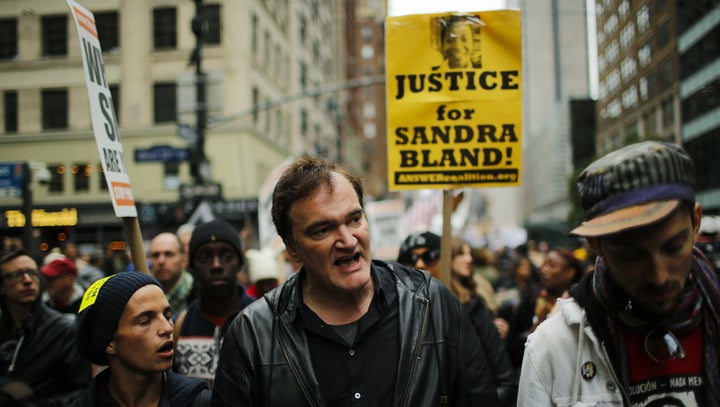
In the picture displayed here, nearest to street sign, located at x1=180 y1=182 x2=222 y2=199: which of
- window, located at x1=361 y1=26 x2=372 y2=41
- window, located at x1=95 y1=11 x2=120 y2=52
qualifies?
window, located at x1=95 y1=11 x2=120 y2=52

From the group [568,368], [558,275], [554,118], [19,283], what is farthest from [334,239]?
[554,118]

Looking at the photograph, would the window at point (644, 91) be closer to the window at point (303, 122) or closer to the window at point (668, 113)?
the window at point (668, 113)

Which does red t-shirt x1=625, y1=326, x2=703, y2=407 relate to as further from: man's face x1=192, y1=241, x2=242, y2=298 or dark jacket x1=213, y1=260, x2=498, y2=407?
man's face x1=192, y1=241, x2=242, y2=298

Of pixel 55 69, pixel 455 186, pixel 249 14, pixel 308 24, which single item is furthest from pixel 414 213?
pixel 308 24

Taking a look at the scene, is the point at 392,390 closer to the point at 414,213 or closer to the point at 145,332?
the point at 145,332

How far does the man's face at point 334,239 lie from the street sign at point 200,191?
9561 mm

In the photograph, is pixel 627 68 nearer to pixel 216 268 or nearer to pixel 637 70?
pixel 637 70

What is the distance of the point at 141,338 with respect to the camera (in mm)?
2736

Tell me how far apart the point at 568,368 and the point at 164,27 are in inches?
756

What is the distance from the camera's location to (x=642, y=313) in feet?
5.91

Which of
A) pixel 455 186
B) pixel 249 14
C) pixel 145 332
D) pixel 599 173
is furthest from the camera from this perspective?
pixel 249 14

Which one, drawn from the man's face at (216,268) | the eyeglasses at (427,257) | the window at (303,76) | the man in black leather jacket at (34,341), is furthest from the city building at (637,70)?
the window at (303,76)

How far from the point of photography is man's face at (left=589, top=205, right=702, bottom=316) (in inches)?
66.1

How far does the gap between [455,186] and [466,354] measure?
1.53 m
